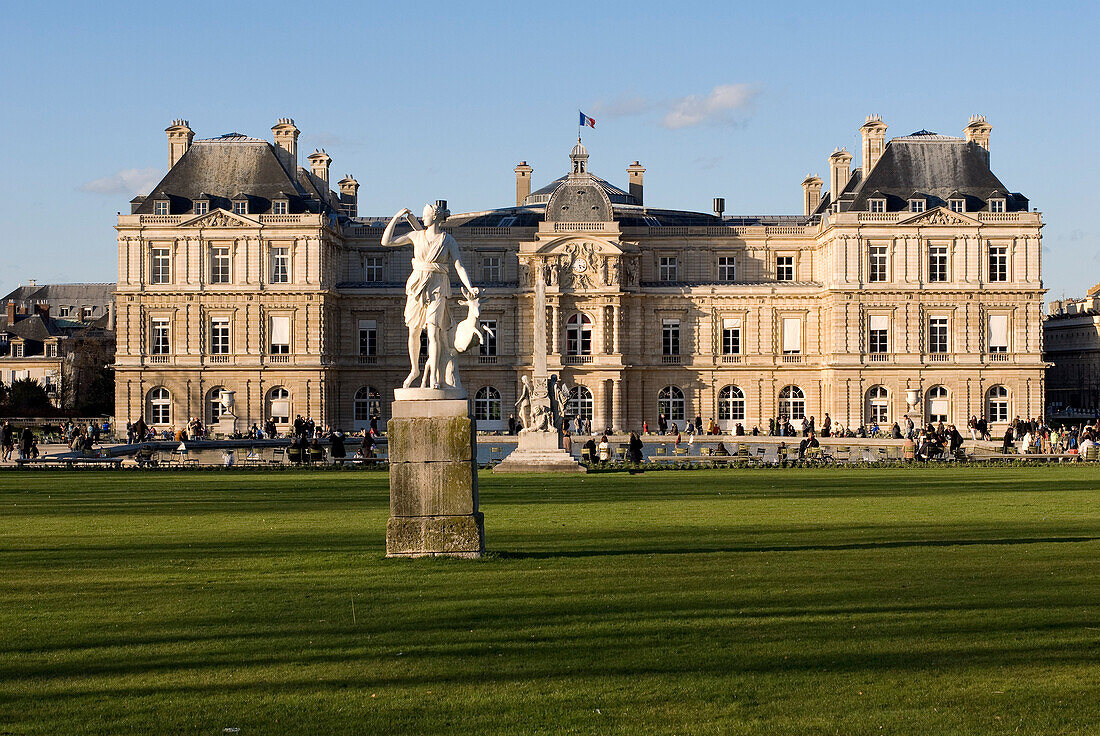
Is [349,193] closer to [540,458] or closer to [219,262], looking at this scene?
[219,262]

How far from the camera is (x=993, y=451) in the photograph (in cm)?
5394

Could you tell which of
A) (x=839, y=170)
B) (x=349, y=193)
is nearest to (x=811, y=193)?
(x=839, y=170)

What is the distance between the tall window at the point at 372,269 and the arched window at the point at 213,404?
11837mm

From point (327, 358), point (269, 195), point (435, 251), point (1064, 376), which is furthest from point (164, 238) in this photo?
point (1064, 376)

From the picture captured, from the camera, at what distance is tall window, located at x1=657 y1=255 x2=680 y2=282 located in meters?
82.4

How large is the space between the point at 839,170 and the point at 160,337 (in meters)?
41.4

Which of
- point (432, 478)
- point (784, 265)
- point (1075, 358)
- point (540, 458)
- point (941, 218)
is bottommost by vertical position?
point (540, 458)

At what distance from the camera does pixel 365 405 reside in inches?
3123

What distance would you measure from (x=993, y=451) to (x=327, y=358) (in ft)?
123

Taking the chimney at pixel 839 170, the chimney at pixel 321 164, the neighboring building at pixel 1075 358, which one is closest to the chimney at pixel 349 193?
the chimney at pixel 321 164

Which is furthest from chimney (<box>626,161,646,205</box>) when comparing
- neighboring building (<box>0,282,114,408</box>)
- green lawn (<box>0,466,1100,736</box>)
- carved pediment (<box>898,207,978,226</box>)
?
green lawn (<box>0,466,1100,736</box>)

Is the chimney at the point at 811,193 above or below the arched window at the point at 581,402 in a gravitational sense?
above

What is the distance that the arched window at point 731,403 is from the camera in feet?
261

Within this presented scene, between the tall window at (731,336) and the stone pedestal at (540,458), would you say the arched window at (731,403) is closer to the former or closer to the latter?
the tall window at (731,336)
